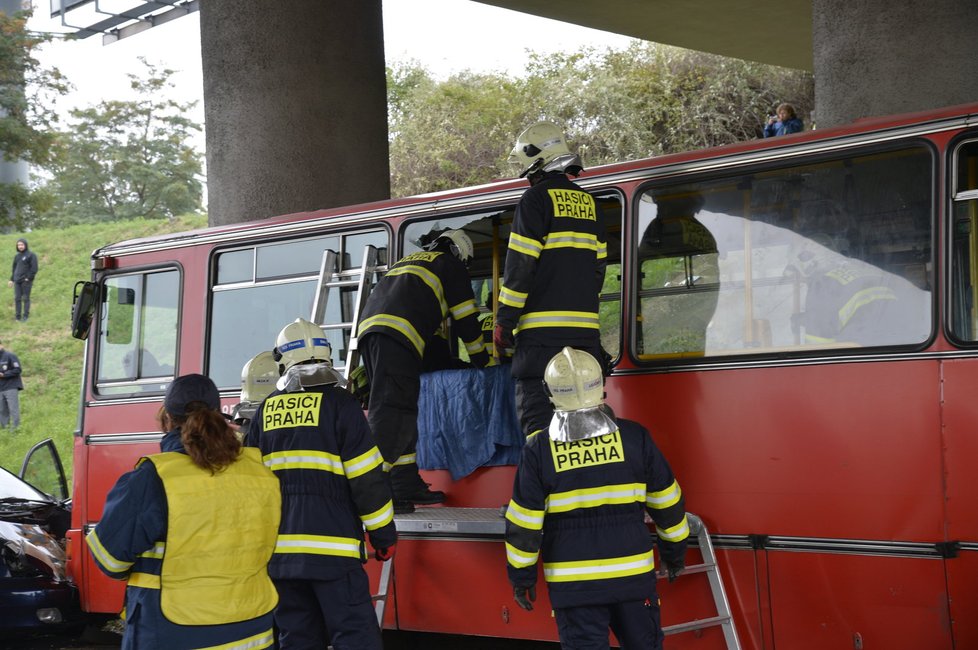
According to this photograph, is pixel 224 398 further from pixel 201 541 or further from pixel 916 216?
pixel 916 216

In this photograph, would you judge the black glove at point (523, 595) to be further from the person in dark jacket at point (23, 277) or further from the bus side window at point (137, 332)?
the person in dark jacket at point (23, 277)

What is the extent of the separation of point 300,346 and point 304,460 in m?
0.59

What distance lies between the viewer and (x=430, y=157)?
2920 cm

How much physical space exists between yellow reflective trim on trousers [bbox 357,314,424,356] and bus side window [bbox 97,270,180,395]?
211 cm

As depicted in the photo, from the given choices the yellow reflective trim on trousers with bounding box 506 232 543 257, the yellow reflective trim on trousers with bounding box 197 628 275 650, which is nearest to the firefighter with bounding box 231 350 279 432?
the yellow reflective trim on trousers with bounding box 506 232 543 257

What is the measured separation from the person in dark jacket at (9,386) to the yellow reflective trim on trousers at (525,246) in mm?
13318

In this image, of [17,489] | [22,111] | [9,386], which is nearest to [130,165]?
[22,111]

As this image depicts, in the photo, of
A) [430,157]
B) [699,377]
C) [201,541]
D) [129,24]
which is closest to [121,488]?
[201,541]

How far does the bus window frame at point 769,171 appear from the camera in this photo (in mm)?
4879

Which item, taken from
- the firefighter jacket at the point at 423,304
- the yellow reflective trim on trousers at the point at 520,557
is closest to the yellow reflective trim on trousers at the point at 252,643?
the yellow reflective trim on trousers at the point at 520,557

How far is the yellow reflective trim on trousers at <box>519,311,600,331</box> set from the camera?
218 inches

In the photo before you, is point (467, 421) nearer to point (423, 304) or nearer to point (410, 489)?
point (410, 489)

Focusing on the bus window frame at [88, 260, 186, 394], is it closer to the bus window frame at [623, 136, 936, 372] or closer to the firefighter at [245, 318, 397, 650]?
the firefighter at [245, 318, 397, 650]

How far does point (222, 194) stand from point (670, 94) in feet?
54.1
